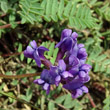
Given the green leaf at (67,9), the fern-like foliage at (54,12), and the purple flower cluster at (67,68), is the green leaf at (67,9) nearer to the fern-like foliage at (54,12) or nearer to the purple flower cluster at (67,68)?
the fern-like foliage at (54,12)

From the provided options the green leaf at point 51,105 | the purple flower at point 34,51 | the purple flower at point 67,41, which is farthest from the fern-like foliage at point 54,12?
the green leaf at point 51,105

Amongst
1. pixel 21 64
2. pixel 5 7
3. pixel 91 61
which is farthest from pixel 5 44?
pixel 91 61

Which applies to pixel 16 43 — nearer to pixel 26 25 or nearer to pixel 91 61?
pixel 26 25

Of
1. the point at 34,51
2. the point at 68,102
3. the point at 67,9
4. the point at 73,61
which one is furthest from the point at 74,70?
the point at 68,102

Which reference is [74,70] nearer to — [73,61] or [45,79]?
[73,61]

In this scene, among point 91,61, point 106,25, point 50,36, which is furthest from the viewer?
point 106,25

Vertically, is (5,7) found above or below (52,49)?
above

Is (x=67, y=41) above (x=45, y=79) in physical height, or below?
above
